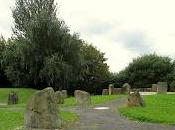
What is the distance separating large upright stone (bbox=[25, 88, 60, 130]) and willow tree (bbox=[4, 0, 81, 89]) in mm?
40367

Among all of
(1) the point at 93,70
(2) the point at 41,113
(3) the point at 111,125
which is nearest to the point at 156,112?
(3) the point at 111,125

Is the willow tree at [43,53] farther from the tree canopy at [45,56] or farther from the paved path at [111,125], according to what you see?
the paved path at [111,125]

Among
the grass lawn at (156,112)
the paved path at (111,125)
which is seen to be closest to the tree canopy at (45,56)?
the grass lawn at (156,112)

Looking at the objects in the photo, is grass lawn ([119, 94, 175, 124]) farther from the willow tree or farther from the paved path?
the willow tree

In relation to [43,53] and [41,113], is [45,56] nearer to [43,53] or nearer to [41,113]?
[43,53]

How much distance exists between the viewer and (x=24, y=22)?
237 feet

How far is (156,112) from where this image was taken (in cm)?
2697

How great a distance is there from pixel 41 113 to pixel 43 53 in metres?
43.4

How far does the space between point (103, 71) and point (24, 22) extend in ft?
51.7

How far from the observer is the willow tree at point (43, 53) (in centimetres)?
6179

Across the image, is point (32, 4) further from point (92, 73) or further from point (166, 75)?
point (166, 75)

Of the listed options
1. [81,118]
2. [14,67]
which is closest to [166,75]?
[14,67]

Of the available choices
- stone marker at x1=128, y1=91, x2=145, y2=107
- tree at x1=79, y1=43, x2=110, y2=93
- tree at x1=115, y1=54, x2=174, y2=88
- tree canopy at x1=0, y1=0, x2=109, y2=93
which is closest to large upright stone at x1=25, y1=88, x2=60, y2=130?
stone marker at x1=128, y1=91, x2=145, y2=107

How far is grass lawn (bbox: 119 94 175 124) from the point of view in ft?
76.2
